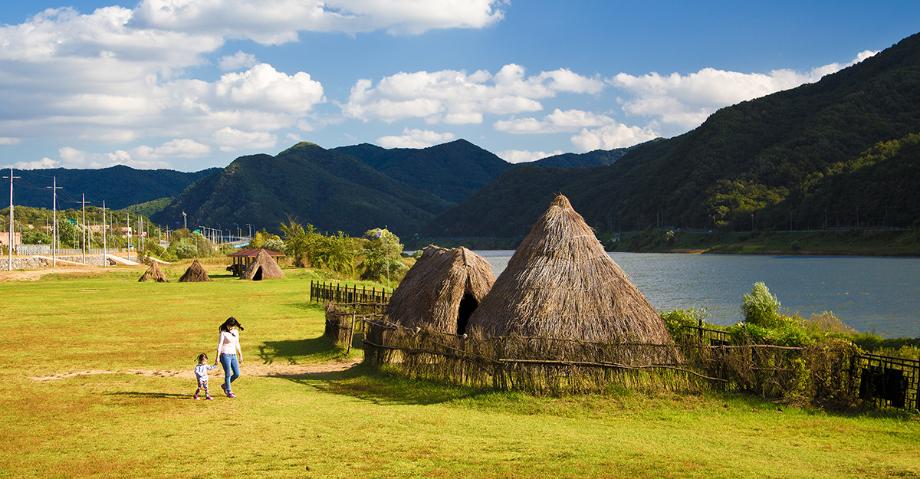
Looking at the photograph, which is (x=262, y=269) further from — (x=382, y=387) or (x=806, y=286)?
(x=806, y=286)

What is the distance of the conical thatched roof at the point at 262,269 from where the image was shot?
5869cm

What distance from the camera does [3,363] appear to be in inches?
826

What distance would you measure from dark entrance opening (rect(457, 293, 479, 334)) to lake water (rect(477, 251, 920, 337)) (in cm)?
2331

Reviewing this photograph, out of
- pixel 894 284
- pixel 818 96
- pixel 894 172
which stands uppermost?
pixel 818 96

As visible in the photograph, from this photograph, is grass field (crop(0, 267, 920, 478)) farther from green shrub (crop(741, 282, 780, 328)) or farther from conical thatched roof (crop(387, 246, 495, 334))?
green shrub (crop(741, 282, 780, 328))

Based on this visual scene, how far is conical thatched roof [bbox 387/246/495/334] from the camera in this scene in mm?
22016

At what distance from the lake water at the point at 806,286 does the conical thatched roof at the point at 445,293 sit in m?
A: 23.9

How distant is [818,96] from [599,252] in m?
169

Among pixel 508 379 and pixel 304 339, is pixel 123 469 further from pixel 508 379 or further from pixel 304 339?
pixel 304 339

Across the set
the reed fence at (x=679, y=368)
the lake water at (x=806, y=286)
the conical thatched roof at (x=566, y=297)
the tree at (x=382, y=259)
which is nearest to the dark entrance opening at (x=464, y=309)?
the conical thatched roof at (x=566, y=297)

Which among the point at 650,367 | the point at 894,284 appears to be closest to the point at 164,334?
the point at 650,367

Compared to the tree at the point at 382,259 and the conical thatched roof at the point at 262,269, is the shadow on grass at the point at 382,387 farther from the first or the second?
the tree at the point at 382,259

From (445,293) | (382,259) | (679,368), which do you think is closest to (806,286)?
(382,259)

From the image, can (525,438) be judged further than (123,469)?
Yes
